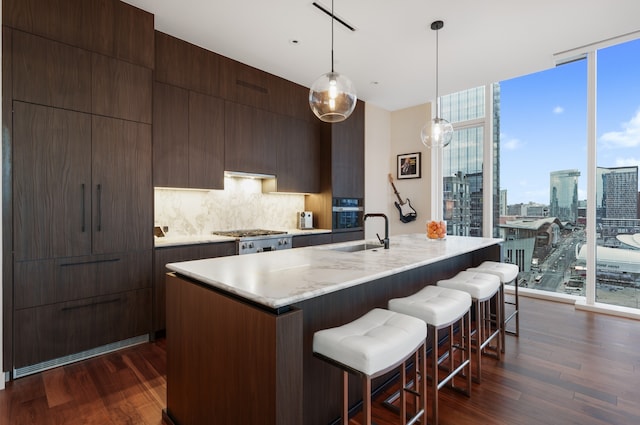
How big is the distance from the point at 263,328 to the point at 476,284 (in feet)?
5.58

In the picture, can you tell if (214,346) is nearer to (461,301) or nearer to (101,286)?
(461,301)

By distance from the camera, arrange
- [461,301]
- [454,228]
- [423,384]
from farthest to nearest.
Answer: [454,228] < [461,301] < [423,384]

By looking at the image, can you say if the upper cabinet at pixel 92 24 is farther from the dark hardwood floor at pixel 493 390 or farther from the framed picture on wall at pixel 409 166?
the framed picture on wall at pixel 409 166

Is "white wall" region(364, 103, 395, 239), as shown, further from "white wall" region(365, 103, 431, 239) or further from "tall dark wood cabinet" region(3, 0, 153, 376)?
"tall dark wood cabinet" region(3, 0, 153, 376)

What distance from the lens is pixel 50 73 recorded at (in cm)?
236

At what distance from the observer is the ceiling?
2.76 metres

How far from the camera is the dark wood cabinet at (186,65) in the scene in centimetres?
312

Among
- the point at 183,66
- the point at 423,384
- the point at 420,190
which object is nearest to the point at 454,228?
the point at 420,190

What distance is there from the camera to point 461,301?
1.95 metres

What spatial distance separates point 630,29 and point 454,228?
3061mm

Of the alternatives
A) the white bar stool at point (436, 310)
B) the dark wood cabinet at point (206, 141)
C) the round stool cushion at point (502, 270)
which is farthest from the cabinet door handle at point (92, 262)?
the round stool cushion at point (502, 270)

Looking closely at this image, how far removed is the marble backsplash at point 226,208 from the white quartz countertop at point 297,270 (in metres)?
1.93

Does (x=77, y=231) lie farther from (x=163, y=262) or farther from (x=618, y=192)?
(x=618, y=192)

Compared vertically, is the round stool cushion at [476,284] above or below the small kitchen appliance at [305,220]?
below
